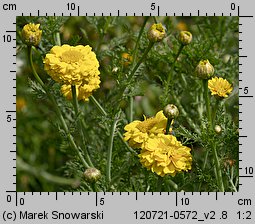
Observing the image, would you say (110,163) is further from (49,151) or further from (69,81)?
(49,151)

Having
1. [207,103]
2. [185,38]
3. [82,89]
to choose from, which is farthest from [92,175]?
[185,38]

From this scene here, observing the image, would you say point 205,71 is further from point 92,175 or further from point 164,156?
point 92,175

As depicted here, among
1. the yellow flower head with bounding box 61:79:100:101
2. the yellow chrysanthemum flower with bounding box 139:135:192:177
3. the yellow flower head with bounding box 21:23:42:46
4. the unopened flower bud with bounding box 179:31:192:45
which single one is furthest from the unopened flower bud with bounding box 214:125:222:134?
the yellow flower head with bounding box 21:23:42:46

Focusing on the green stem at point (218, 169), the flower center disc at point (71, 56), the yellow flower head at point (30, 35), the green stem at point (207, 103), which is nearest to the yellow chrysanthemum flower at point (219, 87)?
the green stem at point (207, 103)

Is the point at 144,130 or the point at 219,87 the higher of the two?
the point at 219,87

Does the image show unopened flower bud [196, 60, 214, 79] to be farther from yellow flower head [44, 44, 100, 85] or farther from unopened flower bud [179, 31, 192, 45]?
yellow flower head [44, 44, 100, 85]

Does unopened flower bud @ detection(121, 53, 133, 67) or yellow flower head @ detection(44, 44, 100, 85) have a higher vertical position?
unopened flower bud @ detection(121, 53, 133, 67)

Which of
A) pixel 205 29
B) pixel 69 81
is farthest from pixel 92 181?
pixel 205 29

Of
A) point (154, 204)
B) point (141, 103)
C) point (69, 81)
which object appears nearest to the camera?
point (69, 81)
